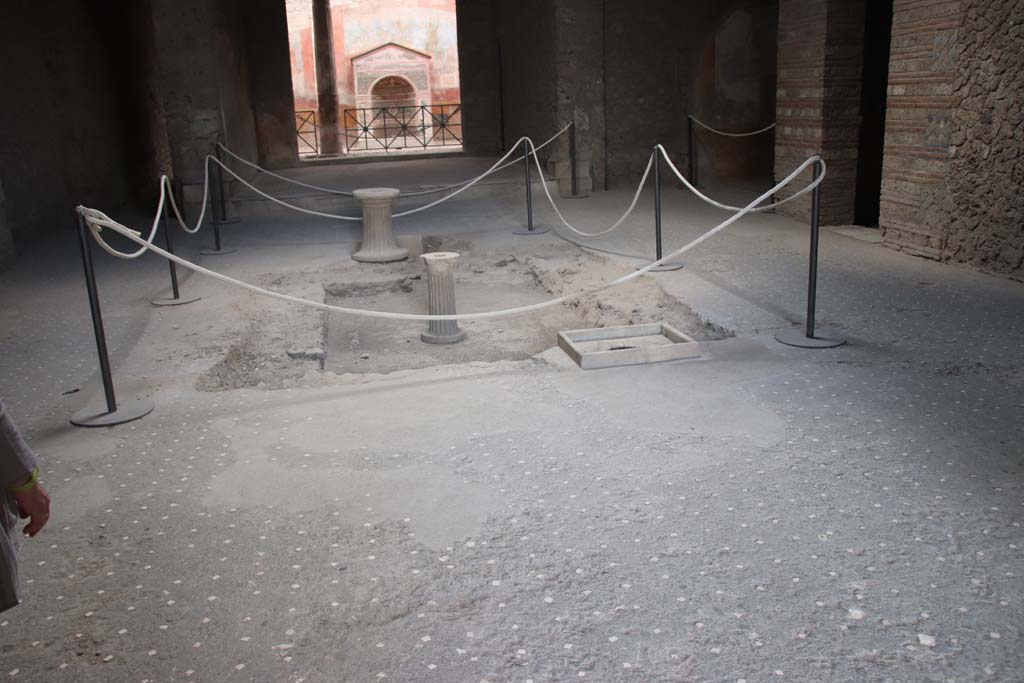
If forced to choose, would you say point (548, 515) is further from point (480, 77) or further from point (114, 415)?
point (480, 77)

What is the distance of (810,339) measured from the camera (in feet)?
16.0

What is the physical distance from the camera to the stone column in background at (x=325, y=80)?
18.7m

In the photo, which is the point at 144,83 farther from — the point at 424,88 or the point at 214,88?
the point at 424,88

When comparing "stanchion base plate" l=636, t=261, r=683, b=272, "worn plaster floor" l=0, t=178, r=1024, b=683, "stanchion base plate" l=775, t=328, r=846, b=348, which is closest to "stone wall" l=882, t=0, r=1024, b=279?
"worn plaster floor" l=0, t=178, r=1024, b=683

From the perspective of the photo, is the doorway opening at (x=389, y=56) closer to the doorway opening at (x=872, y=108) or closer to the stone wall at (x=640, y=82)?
the stone wall at (x=640, y=82)

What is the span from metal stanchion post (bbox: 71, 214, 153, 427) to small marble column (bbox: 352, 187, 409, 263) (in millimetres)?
3922

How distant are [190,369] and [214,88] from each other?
6.29 meters

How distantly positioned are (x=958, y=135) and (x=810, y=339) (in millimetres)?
2655

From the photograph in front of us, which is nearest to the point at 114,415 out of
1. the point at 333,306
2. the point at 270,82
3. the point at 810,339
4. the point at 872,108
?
the point at 333,306

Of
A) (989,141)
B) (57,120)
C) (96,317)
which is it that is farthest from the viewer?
(57,120)

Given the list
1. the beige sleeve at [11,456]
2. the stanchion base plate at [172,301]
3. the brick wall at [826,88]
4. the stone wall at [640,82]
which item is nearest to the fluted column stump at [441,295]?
the stanchion base plate at [172,301]

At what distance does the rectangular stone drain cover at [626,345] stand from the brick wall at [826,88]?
4.04m

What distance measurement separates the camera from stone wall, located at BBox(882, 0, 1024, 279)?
234 inches

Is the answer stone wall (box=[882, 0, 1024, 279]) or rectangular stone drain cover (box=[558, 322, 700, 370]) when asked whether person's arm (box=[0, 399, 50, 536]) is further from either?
stone wall (box=[882, 0, 1024, 279])
